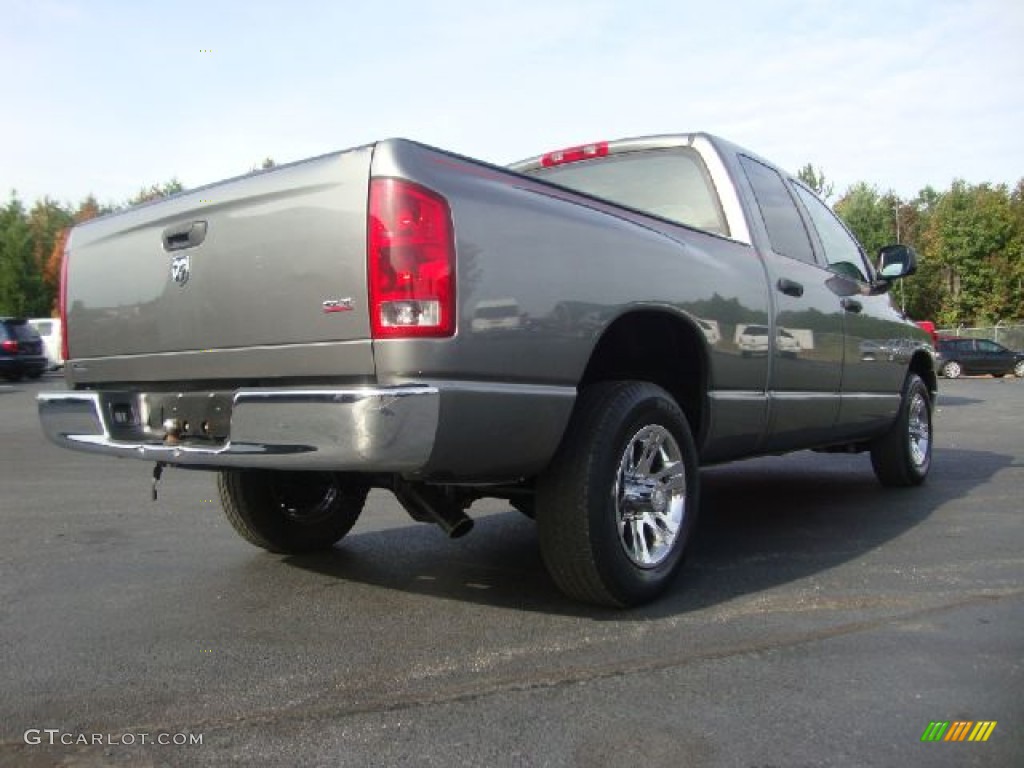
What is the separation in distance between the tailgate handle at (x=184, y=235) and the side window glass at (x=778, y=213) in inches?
108

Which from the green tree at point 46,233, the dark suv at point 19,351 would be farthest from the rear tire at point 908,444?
the green tree at point 46,233

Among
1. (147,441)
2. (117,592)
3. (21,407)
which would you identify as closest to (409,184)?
(147,441)

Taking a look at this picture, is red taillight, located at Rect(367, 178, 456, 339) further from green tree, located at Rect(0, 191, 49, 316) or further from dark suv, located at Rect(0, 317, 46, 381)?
green tree, located at Rect(0, 191, 49, 316)

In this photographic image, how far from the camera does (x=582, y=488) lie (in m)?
2.98

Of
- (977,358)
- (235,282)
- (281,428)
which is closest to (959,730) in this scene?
(281,428)

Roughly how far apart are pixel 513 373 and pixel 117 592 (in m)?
2.10

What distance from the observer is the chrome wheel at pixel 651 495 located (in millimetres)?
3283

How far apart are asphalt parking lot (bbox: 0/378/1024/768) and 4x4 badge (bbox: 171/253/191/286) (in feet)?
4.13

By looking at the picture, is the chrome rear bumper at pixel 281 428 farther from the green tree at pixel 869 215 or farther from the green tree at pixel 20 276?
the green tree at pixel 20 276

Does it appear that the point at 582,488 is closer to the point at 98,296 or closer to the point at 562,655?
the point at 562,655

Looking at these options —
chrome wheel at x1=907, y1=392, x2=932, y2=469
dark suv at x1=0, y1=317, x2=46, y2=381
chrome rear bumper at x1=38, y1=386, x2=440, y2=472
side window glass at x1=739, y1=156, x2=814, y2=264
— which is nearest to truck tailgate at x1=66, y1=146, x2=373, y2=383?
chrome rear bumper at x1=38, y1=386, x2=440, y2=472

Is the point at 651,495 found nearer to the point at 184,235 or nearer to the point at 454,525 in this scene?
the point at 454,525

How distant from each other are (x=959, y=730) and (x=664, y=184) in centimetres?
295
